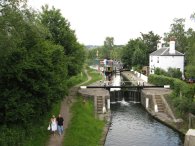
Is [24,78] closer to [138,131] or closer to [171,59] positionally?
[138,131]

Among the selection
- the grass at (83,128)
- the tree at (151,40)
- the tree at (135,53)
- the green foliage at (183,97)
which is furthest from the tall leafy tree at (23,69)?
the tree at (151,40)

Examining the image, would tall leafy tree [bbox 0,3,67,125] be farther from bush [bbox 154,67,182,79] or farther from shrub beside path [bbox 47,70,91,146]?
bush [bbox 154,67,182,79]

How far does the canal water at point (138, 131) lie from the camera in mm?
29734

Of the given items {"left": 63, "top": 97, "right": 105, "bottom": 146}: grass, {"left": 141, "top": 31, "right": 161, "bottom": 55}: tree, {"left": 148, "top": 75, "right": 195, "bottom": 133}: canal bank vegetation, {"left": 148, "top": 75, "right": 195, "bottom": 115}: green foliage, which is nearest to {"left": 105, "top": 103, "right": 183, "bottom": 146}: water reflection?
{"left": 63, "top": 97, "right": 105, "bottom": 146}: grass

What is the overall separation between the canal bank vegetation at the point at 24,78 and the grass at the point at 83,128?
217 centimetres

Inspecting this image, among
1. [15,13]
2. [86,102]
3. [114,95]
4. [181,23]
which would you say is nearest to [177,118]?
[86,102]

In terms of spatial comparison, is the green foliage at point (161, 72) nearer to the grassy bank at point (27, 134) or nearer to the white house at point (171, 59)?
the white house at point (171, 59)

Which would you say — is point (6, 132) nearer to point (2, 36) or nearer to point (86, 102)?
point (2, 36)

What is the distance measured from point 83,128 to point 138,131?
6108mm

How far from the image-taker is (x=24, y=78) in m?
24.7

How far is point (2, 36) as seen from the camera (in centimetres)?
1983

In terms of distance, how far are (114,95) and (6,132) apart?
29369 millimetres

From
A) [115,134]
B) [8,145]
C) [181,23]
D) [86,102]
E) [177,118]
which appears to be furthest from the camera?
[181,23]

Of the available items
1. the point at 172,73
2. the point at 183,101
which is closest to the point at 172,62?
the point at 172,73
